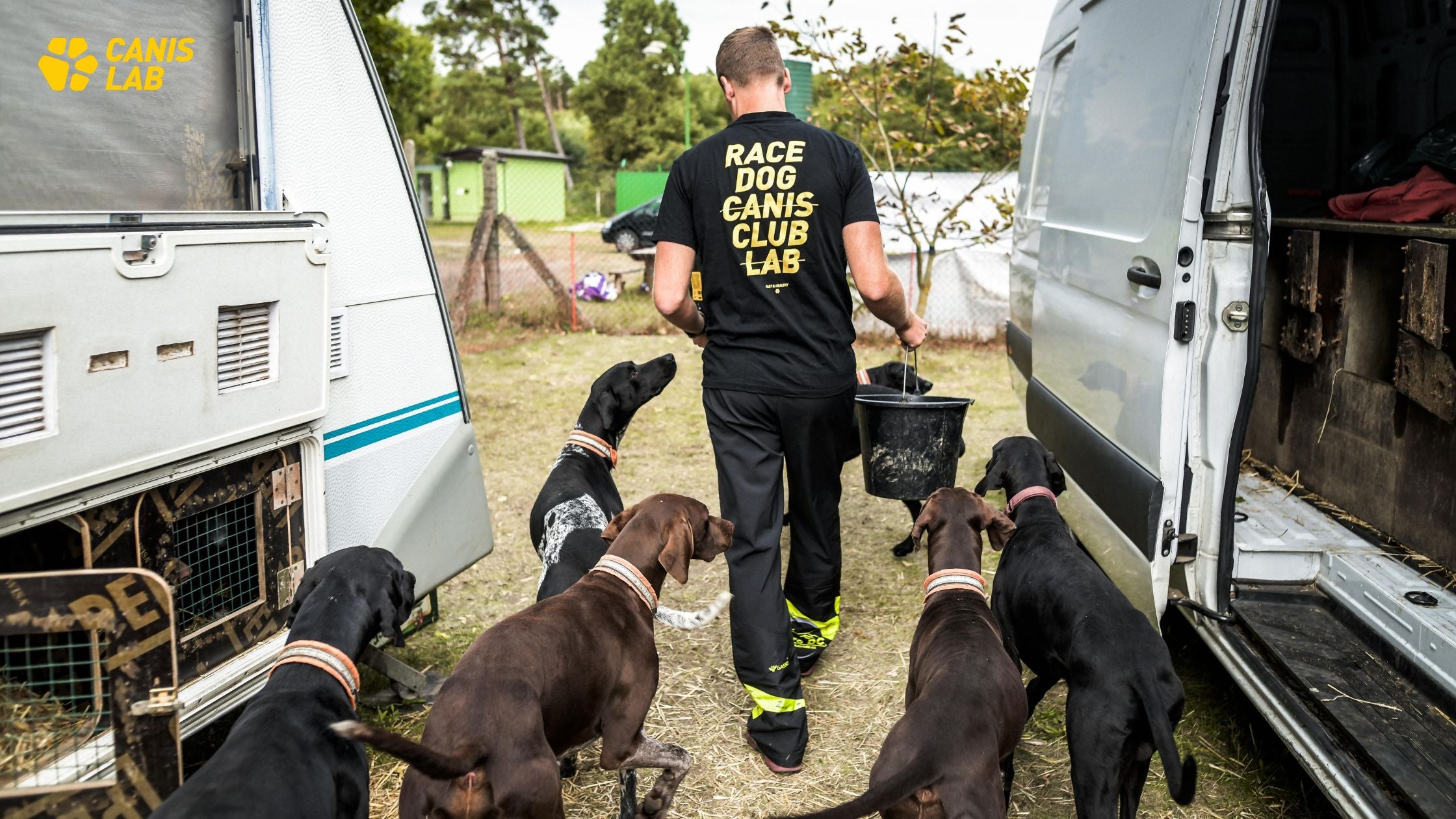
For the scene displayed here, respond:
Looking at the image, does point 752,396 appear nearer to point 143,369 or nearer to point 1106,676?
point 1106,676

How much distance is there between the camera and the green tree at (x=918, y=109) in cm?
974

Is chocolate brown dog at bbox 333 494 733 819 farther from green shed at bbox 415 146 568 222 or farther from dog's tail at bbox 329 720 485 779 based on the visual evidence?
green shed at bbox 415 146 568 222

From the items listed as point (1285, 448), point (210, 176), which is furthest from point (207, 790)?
point (1285, 448)

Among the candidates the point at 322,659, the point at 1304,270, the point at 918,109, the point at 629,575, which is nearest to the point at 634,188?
the point at 918,109

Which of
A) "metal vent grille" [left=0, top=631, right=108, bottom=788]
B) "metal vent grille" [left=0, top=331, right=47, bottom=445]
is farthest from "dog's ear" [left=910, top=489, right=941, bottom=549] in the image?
"metal vent grille" [left=0, top=331, right=47, bottom=445]

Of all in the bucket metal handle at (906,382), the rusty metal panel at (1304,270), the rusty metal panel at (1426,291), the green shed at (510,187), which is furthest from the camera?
the green shed at (510,187)

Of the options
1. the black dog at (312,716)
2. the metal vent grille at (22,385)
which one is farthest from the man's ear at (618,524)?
the metal vent grille at (22,385)

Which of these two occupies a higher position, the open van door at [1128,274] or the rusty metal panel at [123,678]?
the open van door at [1128,274]

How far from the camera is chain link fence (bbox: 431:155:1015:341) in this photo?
1156cm

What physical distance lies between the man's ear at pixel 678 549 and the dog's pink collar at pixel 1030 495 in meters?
1.28

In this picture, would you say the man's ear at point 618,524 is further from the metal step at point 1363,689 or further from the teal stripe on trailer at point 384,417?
the metal step at point 1363,689

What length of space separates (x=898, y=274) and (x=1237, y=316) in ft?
28.8

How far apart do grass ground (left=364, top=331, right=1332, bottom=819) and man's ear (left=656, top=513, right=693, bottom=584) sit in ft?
2.69

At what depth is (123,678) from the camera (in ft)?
7.47
